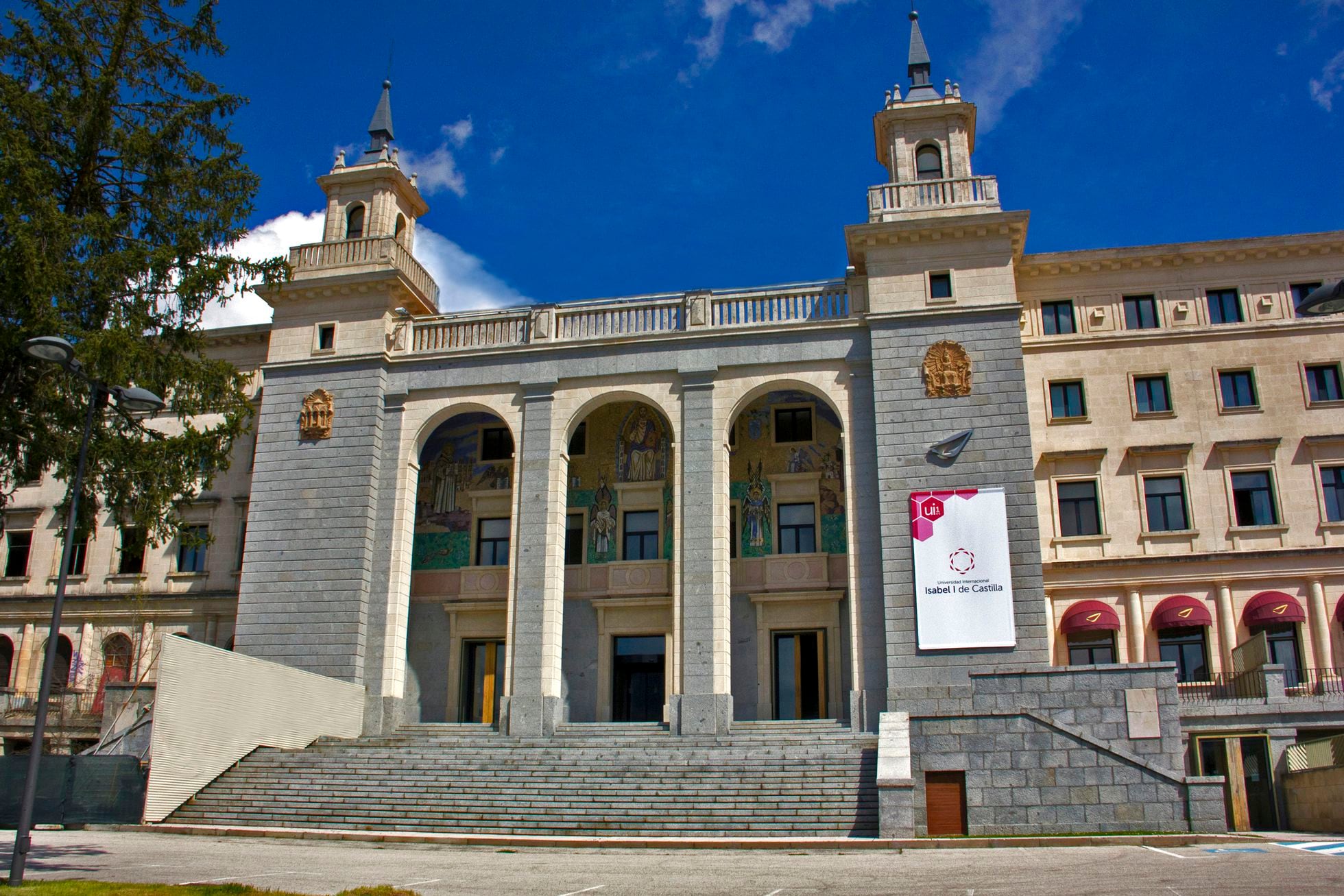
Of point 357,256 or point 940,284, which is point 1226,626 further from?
point 357,256

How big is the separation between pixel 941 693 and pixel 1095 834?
5.98 m

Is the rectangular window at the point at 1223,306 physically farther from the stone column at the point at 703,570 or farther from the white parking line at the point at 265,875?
the white parking line at the point at 265,875

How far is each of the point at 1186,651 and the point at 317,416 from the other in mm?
23847

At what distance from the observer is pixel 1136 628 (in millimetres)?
28938

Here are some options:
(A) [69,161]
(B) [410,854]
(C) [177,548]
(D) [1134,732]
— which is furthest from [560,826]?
(C) [177,548]

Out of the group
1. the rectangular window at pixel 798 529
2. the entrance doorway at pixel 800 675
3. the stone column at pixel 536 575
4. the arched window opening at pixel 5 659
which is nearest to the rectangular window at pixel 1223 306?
the rectangular window at pixel 798 529

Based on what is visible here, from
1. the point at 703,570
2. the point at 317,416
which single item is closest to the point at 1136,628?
the point at 703,570

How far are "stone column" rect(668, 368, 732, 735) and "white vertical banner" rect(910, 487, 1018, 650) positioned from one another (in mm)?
4725

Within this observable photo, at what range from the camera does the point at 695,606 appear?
2772 cm

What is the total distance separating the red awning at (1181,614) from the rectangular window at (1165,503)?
1.88 metres

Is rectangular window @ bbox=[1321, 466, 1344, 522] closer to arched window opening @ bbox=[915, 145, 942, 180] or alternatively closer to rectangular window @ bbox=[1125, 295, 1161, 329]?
rectangular window @ bbox=[1125, 295, 1161, 329]

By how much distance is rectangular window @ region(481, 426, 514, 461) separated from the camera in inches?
1323

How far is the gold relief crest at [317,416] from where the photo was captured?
31.5m

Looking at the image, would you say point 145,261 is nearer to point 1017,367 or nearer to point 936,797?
point 936,797
